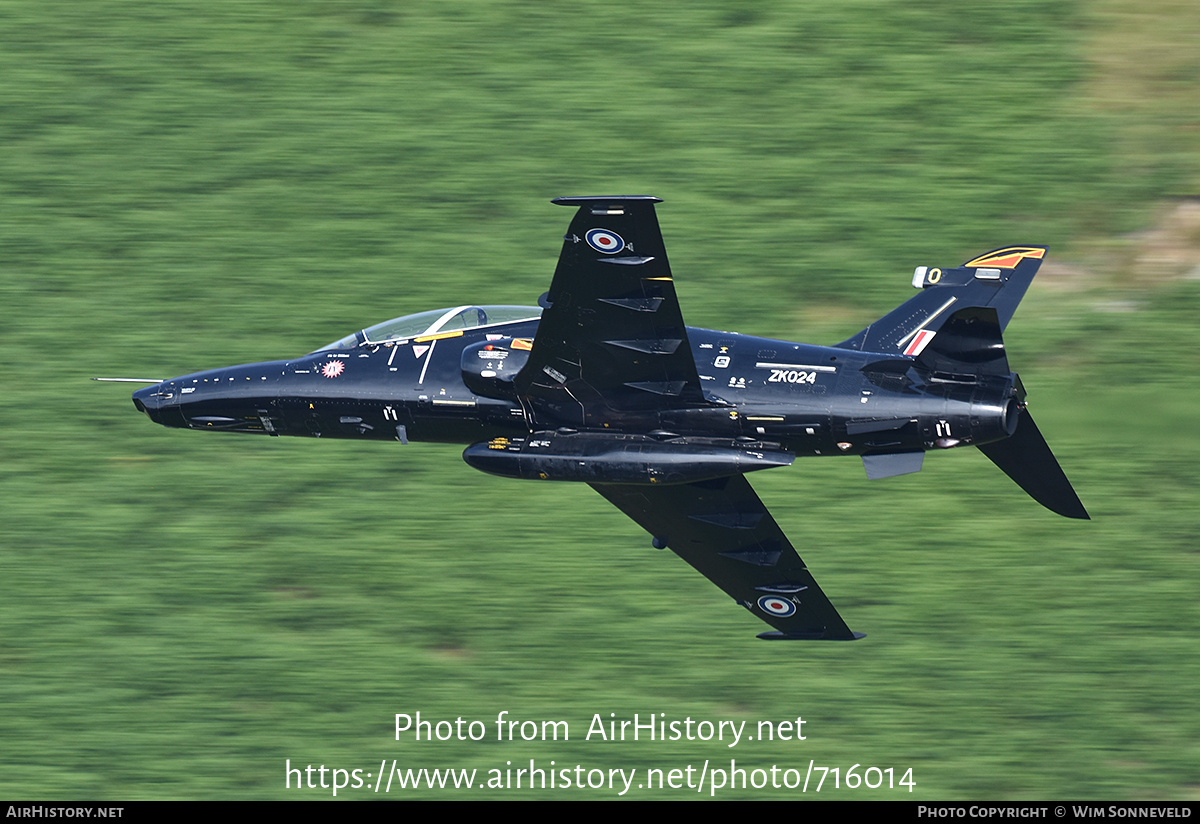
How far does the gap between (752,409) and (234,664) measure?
10.8 metres

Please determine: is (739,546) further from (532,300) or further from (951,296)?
(532,300)

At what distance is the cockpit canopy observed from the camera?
22.5m

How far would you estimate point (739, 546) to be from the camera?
2486cm

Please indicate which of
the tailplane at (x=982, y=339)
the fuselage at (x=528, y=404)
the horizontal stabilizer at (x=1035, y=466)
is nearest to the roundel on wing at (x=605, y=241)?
the fuselage at (x=528, y=404)

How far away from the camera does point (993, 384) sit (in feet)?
65.2

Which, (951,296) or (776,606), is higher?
(951,296)

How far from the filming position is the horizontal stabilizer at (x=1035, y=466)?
21047 millimetres

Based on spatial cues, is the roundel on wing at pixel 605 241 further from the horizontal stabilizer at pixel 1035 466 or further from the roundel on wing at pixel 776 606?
the roundel on wing at pixel 776 606

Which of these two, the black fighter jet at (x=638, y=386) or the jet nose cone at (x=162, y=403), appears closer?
the black fighter jet at (x=638, y=386)

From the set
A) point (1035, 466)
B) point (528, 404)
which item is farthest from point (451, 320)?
point (1035, 466)

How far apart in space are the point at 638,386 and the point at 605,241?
248cm

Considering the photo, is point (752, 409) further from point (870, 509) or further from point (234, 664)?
point (234, 664)

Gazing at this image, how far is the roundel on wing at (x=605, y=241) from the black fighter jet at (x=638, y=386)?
24mm

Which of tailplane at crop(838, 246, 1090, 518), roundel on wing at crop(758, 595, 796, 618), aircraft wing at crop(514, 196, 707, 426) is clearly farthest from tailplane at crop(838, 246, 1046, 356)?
roundel on wing at crop(758, 595, 796, 618)
